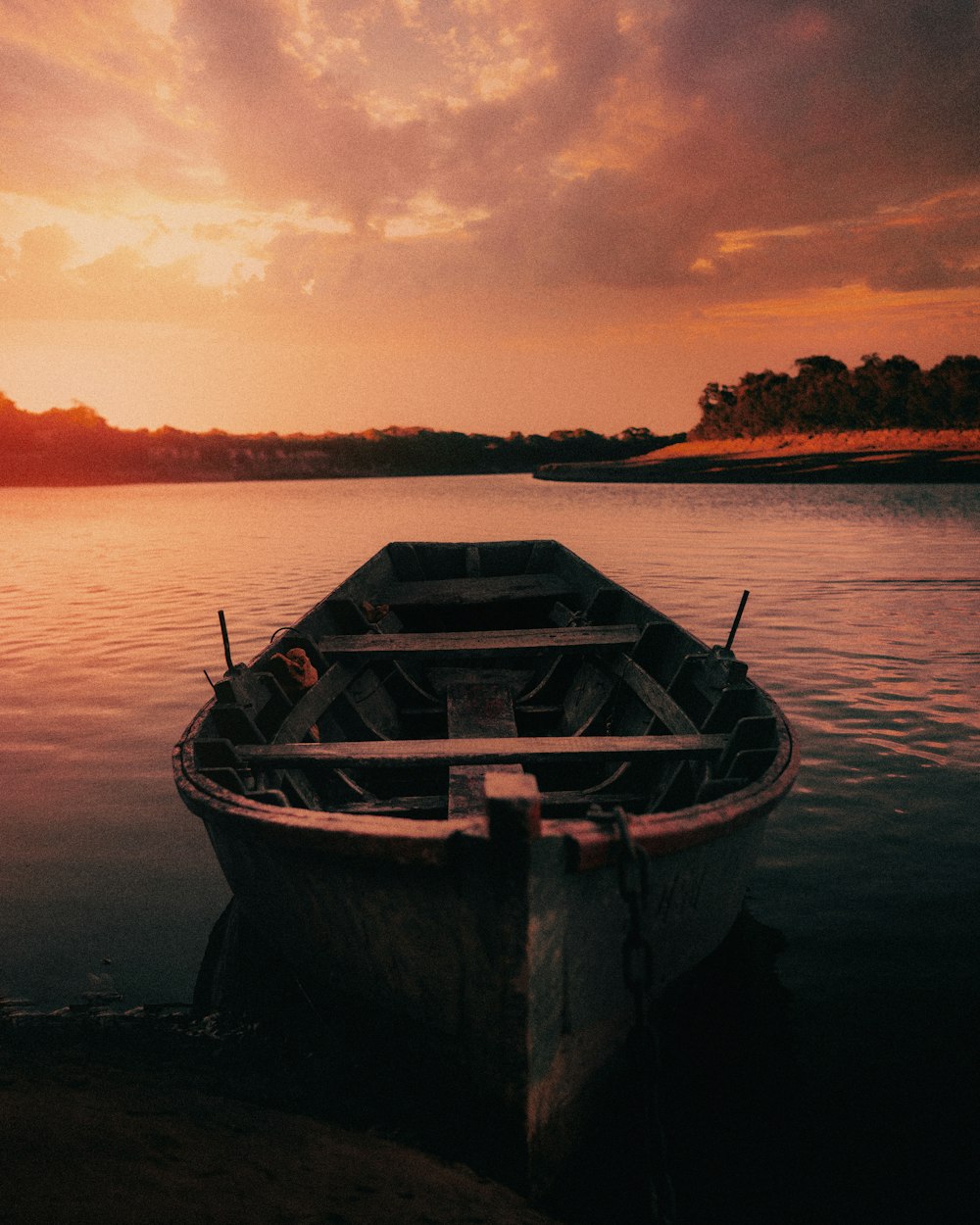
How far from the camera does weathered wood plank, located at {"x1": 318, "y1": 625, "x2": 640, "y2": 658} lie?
7.22 metres

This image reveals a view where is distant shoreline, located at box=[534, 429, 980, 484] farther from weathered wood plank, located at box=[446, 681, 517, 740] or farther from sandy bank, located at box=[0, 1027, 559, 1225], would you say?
sandy bank, located at box=[0, 1027, 559, 1225]

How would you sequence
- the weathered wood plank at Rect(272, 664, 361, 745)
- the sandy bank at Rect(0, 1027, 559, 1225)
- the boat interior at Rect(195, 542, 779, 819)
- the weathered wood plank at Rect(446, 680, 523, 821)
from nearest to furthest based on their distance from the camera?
the sandy bank at Rect(0, 1027, 559, 1225) → the weathered wood plank at Rect(446, 680, 523, 821) → the boat interior at Rect(195, 542, 779, 819) → the weathered wood plank at Rect(272, 664, 361, 745)

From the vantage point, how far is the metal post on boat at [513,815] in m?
2.62

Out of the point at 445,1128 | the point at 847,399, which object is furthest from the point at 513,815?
the point at 847,399

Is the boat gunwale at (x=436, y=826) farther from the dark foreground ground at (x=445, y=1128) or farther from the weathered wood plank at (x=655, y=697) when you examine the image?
the weathered wood plank at (x=655, y=697)

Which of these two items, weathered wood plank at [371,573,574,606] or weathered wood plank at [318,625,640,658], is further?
weathered wood plank at [371,573,574,606]

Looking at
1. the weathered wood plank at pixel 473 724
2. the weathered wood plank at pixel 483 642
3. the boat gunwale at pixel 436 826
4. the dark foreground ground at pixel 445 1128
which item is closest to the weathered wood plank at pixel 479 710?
the weathered wood plank at pixel 473 724

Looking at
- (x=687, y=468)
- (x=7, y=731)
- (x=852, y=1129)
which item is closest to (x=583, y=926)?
(x=852, y=1129)

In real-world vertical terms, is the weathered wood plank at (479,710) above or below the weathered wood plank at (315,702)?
below

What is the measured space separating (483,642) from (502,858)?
5001mm

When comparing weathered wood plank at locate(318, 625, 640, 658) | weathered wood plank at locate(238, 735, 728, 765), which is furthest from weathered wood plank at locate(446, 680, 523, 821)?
weathered wood plank at locate(318, 625, 640, 658)

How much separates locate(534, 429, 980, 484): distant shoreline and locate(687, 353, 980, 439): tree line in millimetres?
2216

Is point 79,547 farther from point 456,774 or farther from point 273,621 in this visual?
point 456,774

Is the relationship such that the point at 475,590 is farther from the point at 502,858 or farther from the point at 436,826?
the point at 502,858
